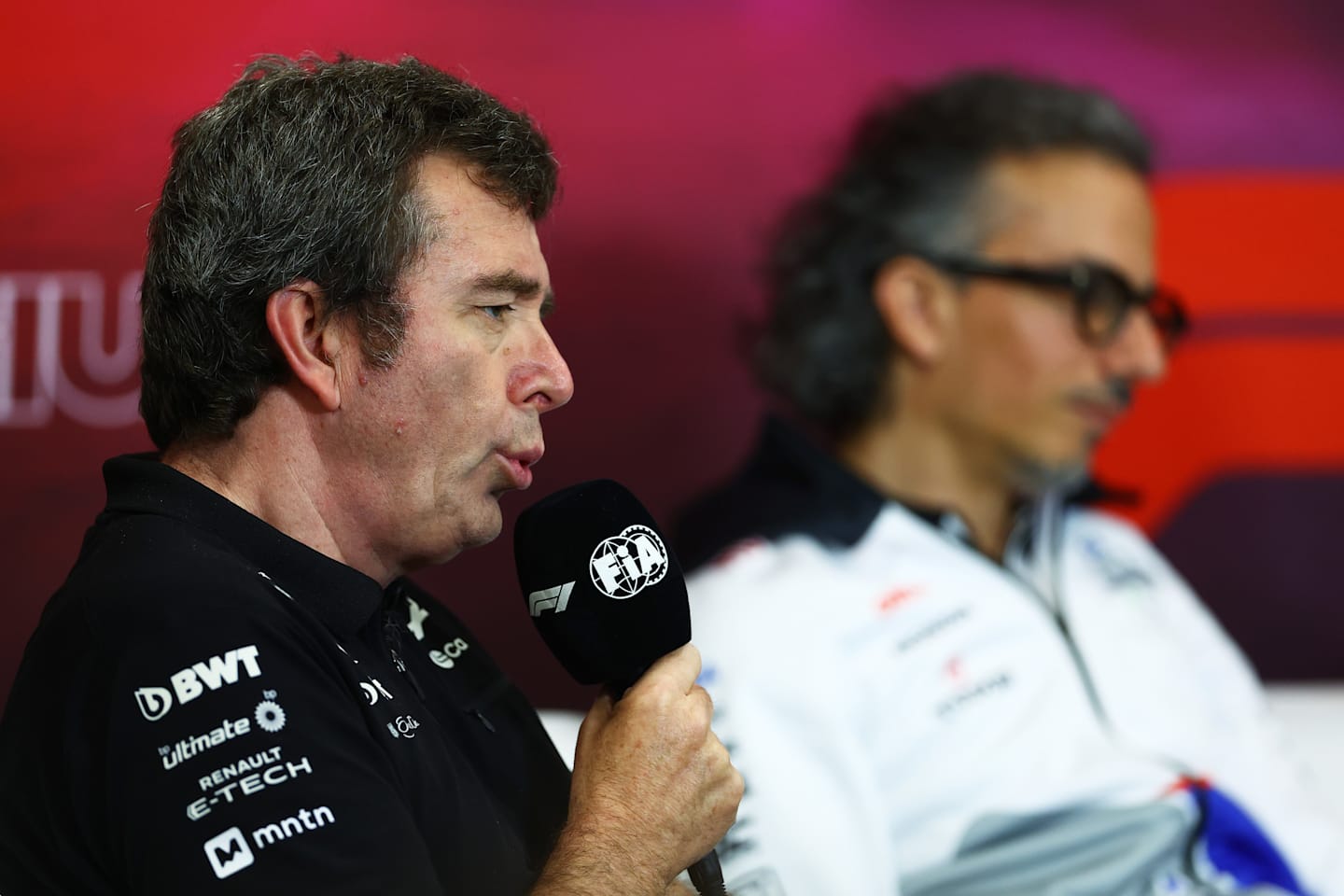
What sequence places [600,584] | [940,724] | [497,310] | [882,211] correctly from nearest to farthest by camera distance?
[600,584], [497,310], [940,724], [882,211]

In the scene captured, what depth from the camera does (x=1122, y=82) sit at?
2.47 meters

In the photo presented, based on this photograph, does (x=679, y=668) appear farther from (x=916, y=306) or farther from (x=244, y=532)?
(x=916, y=306)

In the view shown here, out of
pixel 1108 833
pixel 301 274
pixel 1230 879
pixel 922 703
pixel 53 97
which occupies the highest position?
pixel 53 97

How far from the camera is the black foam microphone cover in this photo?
1.06 meters

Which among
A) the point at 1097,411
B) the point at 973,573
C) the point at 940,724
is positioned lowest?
the point at 940,724

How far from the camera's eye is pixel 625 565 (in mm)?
1062

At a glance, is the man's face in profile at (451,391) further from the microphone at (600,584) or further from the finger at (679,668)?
the finger at (679,668)

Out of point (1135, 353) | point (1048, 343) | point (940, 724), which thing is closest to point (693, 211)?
point (1048, 343)

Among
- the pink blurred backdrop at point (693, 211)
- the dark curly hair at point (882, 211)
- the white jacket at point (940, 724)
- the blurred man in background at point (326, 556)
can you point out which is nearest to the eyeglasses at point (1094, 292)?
the dark curly hair at point (882, 211)

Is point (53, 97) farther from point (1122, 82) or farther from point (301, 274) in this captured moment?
point (1122, 82)

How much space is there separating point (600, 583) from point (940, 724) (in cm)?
85

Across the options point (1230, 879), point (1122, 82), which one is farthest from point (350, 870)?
point (1122, 82)

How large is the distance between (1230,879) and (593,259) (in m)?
1.24

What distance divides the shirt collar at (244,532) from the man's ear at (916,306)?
1211mm
